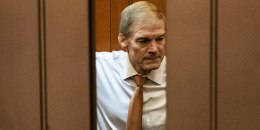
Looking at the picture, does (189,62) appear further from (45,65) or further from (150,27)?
(45,65)

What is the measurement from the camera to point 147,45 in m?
0.91

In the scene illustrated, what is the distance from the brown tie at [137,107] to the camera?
0.91 meters

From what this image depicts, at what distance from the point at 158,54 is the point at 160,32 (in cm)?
4

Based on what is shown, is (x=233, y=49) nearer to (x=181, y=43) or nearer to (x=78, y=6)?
(x=181, y=43)

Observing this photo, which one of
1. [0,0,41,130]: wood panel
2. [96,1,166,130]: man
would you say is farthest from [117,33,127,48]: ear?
[0,0,41,130]: wood panel

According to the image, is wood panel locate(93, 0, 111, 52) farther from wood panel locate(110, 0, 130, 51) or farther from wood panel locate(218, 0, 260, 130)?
wood panel locate(218, 0, 260, 130)

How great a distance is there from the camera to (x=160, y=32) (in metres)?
0.90

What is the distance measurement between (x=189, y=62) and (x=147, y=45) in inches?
3.7

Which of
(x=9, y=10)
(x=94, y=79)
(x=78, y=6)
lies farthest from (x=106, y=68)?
(x=9, y=10)

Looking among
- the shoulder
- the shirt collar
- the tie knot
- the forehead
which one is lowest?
the tie knot

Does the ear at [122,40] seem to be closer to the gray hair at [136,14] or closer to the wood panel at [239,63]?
the gray hair at [136,14]

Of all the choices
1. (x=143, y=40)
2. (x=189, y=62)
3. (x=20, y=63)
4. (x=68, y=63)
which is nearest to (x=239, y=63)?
(x=189, y=62)

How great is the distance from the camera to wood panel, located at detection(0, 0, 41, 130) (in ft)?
3.21

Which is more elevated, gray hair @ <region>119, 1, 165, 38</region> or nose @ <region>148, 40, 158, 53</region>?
gray hair @ <region>119, 1, 165, 38</region>
